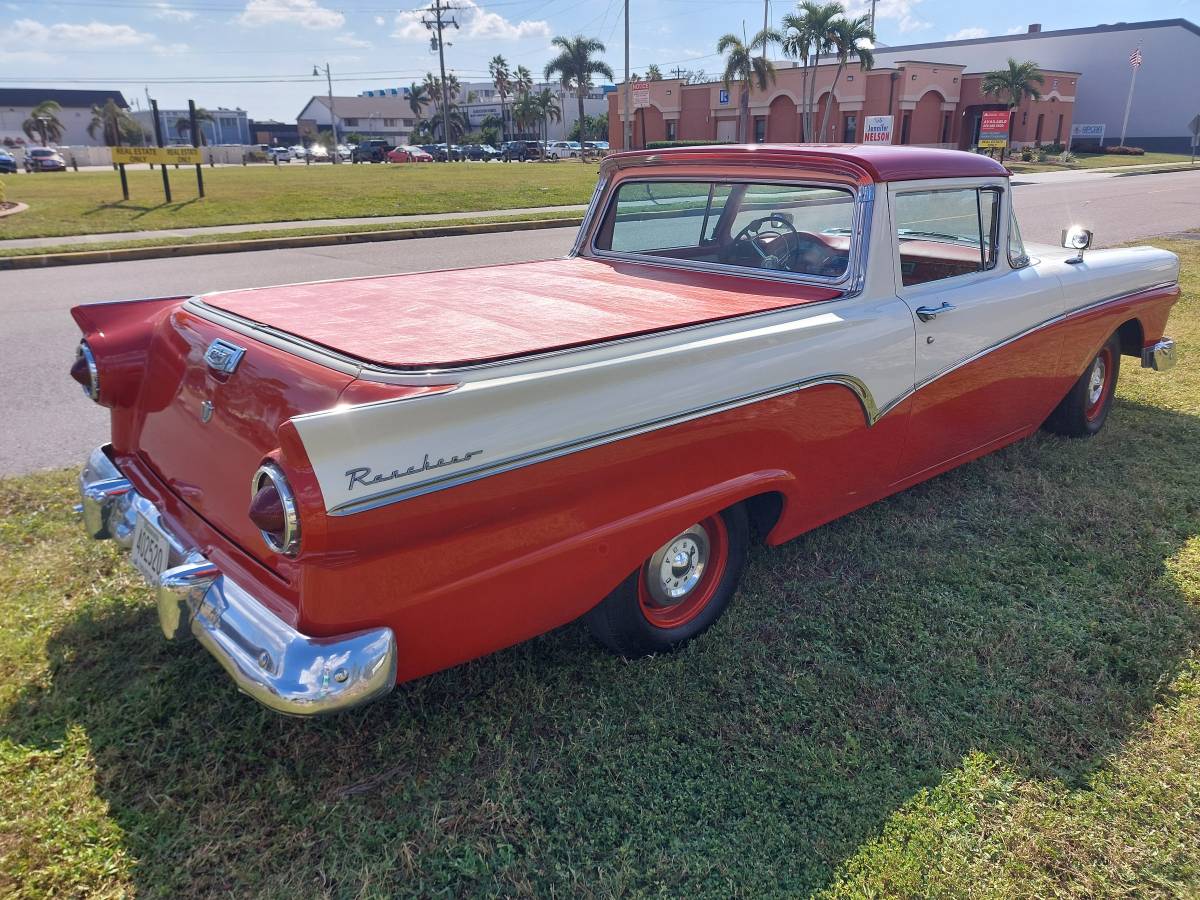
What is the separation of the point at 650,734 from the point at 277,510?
1242 mm

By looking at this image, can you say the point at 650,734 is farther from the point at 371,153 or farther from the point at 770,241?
the point at 371,153

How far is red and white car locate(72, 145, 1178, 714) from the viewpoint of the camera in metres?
1.97

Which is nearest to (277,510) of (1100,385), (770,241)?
(770,241)

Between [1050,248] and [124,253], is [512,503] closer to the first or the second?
[1050,248]

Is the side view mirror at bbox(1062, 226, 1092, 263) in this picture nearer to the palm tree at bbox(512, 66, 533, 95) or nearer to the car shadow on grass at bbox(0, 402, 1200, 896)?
the car shadow on grass at bbox(0, 402, 1200, 896)

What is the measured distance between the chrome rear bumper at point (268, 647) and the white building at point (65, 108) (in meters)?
97.0

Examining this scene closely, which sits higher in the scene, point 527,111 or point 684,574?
point 527,111

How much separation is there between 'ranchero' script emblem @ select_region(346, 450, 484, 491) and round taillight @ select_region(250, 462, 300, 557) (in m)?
0.15

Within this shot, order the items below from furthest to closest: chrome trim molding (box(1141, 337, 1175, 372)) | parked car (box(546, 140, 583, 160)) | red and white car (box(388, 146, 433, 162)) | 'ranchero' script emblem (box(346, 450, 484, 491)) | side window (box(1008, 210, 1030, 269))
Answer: parked car (box(546, 140, 583, 160)) → red and white car (box(388, 146, 433, 162)) → chrome trim molding (box(1141, 337, 1175, 372)) → side window (box(1008, 210, 1030, 269)) → 'ranchero' script emblem (box(346, 450, 484, 491))

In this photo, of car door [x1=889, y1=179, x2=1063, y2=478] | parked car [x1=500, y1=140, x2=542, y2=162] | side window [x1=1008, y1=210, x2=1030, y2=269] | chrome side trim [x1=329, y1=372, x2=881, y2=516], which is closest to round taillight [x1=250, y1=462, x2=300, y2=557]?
chrome side trim [x1=329, y1=372, x2=881, y2=516]

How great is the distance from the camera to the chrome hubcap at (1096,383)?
15.2 ft

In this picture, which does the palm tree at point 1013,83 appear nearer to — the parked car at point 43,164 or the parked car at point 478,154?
the parked car at point 478,154

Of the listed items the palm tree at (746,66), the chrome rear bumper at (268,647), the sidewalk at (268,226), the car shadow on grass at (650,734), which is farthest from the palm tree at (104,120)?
the chrome rear bumper at (268,647)

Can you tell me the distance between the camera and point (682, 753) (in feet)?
8.00
